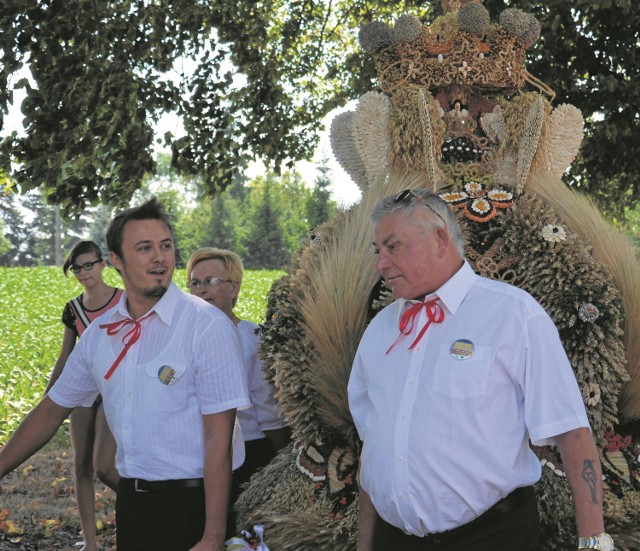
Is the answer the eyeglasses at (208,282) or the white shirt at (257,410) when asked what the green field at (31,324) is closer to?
the white shirt at (257,410)

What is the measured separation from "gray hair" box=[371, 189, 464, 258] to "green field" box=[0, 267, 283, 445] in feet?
3.45

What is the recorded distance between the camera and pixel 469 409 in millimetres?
2234

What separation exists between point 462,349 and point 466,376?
81 millimetres

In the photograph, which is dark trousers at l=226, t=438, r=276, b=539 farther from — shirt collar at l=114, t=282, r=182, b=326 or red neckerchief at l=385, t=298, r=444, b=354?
red neckerchief at l=385, t=298, r=444, b=354

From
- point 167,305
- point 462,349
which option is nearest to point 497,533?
point 462,349

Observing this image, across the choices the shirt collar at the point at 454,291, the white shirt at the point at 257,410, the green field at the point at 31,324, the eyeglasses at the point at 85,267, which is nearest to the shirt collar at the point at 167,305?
the green field at the point at 31,324

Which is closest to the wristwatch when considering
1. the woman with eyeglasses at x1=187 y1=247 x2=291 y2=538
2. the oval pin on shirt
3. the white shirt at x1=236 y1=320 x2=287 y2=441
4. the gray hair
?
the oval pin on shirt

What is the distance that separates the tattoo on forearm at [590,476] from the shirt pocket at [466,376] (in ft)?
1.07

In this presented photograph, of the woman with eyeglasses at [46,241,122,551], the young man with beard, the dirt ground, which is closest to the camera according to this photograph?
the young man with beard

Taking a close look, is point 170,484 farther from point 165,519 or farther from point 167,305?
point 167,305

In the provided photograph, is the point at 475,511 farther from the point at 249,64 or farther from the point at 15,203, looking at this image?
the point at 15,203

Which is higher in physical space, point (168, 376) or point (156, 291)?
point (156, 291)

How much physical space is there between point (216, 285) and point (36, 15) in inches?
98.7

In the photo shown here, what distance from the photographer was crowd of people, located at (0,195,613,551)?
7.33 ft
